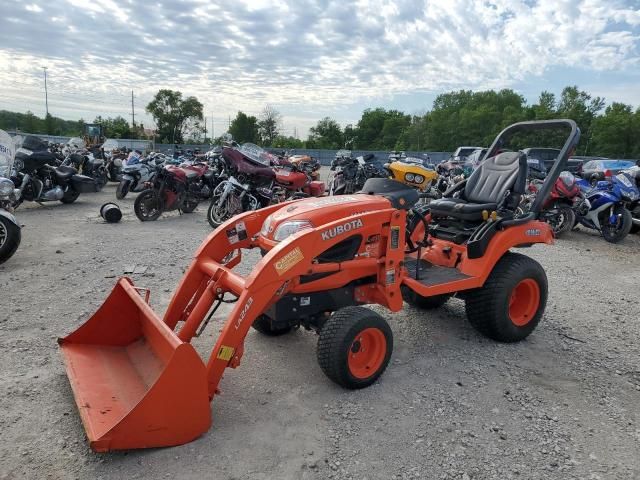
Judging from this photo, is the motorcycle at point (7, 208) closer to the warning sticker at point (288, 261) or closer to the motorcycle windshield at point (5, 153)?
the motorcycle windshield at point (5, 153)

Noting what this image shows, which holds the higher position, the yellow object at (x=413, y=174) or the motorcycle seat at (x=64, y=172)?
the yellow object at (x=413, y=174)

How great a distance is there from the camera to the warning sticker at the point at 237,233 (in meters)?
3.69

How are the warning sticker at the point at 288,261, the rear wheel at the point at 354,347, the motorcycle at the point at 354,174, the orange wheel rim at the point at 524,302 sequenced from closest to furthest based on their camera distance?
the warning sticker at the point at 288,261 → the rear wheel at the point at 354,347 → the orange wheel rim at the point at 524,302 → the motorcycle at the point at 354,174

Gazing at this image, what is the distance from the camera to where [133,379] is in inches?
118

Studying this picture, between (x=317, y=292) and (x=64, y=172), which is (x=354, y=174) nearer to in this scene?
(x=64, y=172)

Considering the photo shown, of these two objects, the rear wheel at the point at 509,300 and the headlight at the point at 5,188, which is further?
the headlight at the point at 5,188

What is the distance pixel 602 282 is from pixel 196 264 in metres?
5.20

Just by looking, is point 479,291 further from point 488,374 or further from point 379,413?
point 379,413

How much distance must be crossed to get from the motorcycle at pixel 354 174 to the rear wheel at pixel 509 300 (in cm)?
779

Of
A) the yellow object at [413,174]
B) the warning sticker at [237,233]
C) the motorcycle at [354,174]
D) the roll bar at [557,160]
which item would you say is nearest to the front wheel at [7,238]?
the warning sticker at [237,233]

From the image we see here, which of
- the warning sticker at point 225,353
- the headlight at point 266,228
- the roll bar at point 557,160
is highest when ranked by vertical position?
the roll bar at point 557,160

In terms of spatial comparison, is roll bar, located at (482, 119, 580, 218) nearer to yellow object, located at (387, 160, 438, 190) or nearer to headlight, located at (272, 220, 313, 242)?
headlight, located at (272, 220, 313, 242)

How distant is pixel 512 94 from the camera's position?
65875 mm

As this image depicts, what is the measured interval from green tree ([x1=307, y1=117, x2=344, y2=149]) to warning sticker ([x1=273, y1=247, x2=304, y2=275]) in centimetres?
6064
